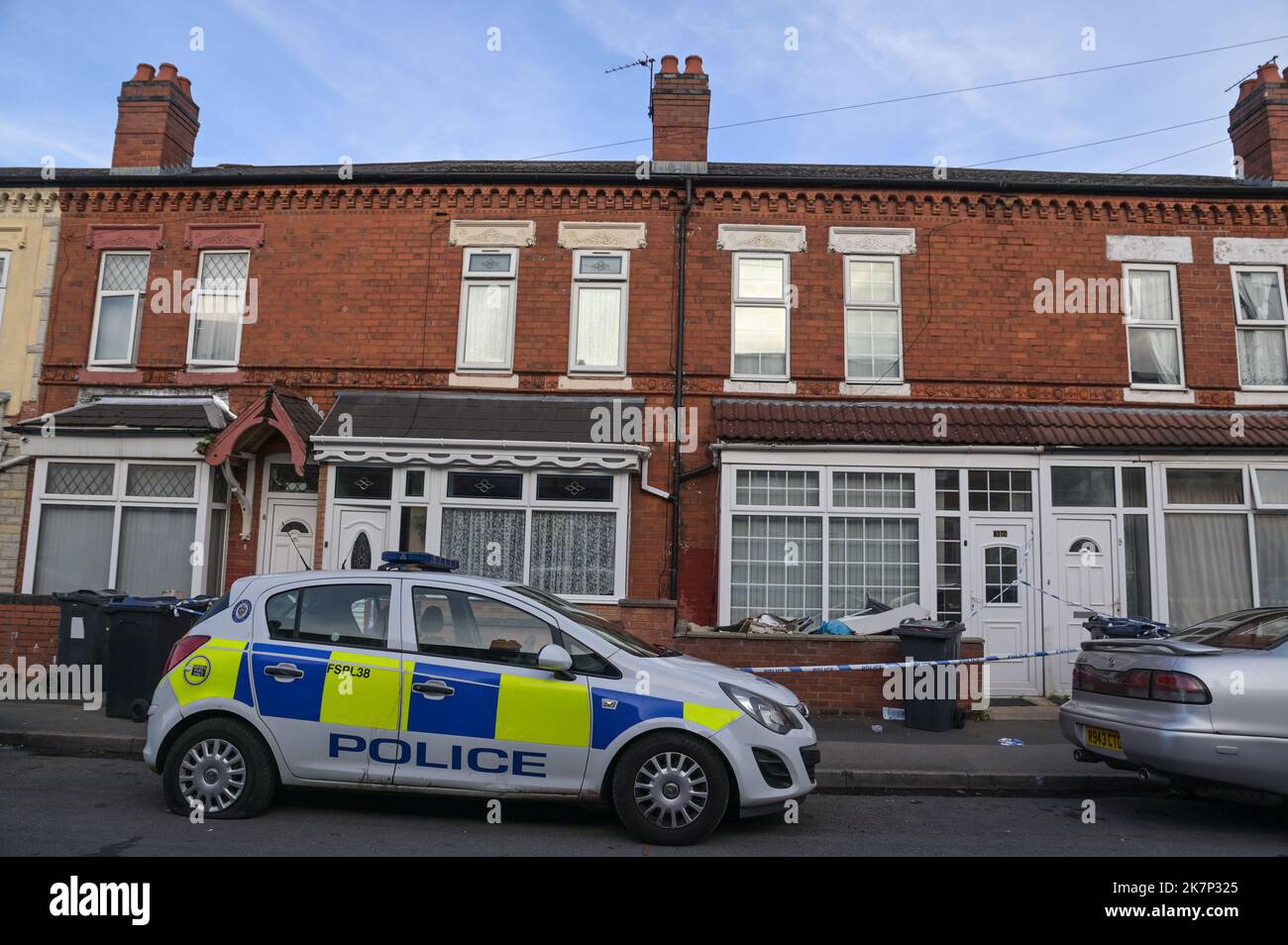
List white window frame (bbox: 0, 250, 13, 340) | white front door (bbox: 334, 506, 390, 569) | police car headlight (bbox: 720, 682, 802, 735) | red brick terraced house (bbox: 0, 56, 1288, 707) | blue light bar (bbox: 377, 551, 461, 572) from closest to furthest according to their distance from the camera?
police car headlight (bbox: 720, 682, 802, 735), blue light bar (bbox: 377, 551, 461, 572), red brick terraced house (bbox: 0, 56, 1288, 707), white front door (bbox: 334, 506, 390, 569), white window frame (bbox: 0, 250, 13, 340)

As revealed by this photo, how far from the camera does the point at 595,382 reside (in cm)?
1234

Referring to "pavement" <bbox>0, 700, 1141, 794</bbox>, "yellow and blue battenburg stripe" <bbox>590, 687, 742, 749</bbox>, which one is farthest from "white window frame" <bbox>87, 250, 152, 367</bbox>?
"yellow and blue battenburg stripe" <bbox>590, 687, 742, 749</bbox>

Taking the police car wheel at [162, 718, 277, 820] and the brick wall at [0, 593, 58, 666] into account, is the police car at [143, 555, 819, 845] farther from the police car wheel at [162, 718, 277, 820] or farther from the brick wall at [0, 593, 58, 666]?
the brick wall at [0, 593, 58, 666]

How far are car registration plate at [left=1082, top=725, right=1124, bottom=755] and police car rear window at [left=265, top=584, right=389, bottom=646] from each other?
16.5 ft

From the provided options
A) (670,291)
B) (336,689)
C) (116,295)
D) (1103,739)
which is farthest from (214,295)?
(1103,739)

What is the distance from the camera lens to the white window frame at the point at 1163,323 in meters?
12.2

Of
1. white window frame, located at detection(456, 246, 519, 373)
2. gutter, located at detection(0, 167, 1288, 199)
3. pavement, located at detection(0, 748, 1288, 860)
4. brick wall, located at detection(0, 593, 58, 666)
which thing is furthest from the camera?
white window frame, located at detection(456, 246, 519, 373)

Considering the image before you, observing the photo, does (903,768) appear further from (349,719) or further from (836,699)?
(349,719)

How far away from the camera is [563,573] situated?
1162cm

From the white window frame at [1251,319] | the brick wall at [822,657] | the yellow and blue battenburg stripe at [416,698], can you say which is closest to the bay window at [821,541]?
the brick wall at [822,657]

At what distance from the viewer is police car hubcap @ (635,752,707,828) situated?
5.48 m

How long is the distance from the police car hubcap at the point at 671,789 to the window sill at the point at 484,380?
7.72m

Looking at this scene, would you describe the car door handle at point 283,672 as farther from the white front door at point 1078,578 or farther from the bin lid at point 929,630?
the white front door at point 1078,578
